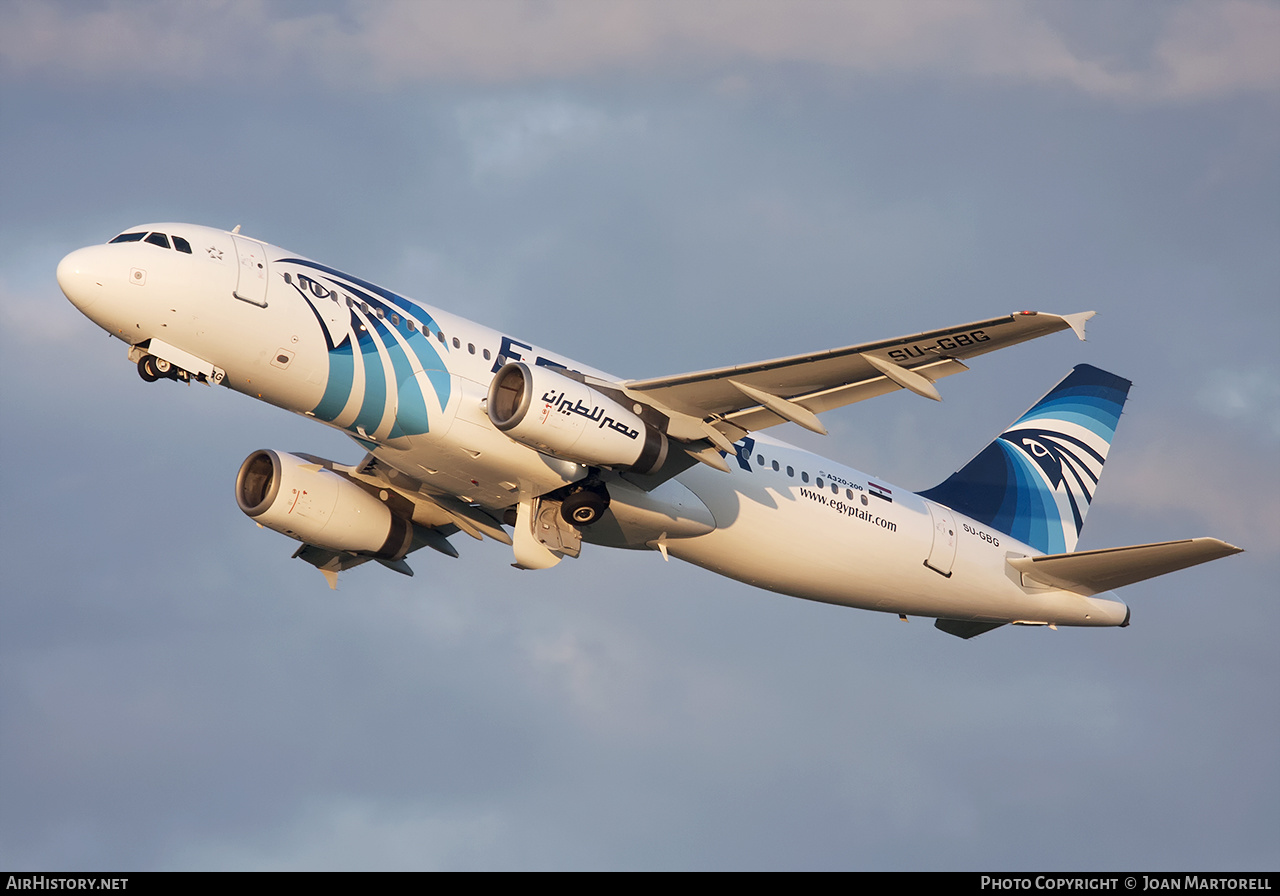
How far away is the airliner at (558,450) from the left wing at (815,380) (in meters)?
0.05

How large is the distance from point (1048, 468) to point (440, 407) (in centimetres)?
2039

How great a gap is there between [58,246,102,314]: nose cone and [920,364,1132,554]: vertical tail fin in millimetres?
22360

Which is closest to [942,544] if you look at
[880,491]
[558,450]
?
[880,491]

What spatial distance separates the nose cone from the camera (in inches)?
1107

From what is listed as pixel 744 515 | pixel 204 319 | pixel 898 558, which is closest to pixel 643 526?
pixel 744 515

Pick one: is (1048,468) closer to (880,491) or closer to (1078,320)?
(880,491)

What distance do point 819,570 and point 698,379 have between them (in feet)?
23.6

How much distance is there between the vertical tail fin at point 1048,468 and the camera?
40031 mm

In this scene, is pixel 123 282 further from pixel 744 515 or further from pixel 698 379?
pixel 744 515

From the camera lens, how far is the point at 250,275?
1151 inches

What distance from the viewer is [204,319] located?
94.3 feet

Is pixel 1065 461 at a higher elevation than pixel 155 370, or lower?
higher

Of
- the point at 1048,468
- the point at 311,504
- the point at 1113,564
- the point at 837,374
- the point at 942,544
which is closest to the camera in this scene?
the point at 837,374

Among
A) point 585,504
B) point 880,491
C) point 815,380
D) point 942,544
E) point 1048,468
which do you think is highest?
point 1048,468
